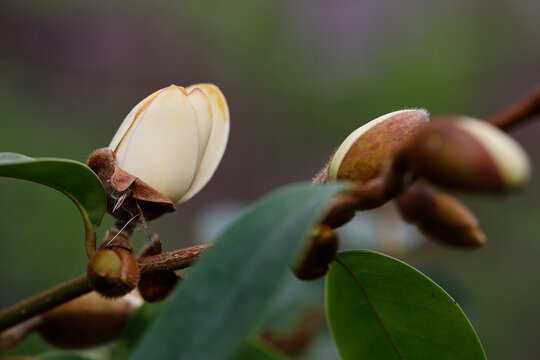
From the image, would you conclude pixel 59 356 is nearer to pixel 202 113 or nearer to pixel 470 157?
pixel 202 113

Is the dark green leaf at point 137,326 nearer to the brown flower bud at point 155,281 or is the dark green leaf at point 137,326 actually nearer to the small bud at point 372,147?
the brown flower bud at point 155,281

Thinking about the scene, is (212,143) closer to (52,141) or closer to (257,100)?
(52,141)

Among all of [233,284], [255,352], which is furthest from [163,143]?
[255,352]

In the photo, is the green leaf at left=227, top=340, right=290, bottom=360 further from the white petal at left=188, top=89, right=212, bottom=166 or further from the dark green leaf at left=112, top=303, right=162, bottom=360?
the white petal at left=188, top=89, right=212, bottom=166

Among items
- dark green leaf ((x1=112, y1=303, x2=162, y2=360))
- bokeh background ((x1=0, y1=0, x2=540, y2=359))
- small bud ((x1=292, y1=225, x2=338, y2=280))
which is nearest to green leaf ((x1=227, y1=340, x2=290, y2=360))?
dark green leaf ((x1=112, y1=303, x2=162, y2=360))

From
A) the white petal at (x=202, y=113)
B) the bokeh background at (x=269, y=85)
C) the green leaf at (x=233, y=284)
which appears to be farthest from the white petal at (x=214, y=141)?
the bokeh background at (x=269, y=85)

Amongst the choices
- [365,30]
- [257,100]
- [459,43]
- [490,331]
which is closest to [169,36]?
[257,100]
